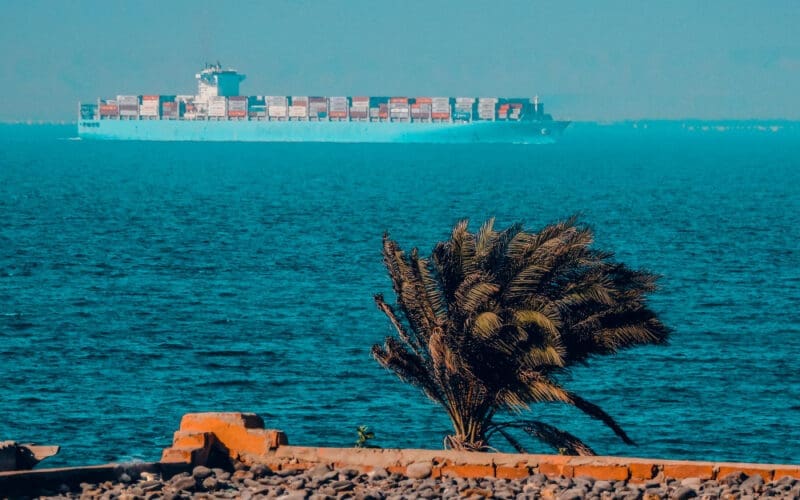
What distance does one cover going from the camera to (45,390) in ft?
88.8

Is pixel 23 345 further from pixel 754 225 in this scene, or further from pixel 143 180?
pixel 143 180

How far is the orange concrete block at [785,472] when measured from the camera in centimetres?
1227

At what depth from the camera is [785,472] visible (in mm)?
12289

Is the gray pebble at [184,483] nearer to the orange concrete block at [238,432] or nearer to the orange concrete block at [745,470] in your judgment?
the orange concrete block at [238,432]

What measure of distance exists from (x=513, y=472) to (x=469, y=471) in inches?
16.3

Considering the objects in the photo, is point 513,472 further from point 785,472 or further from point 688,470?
point 785,472

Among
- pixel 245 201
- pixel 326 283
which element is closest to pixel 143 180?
pixel 245 201

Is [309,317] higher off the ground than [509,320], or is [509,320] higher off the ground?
[509,320]

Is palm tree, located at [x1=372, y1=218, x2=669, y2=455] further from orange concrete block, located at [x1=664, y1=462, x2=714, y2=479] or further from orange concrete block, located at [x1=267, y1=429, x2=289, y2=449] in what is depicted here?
orange concrete block, located at [x1=664, y1=462, x2=714, y2=479]

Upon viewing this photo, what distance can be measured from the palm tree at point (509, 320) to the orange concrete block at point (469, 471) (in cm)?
330

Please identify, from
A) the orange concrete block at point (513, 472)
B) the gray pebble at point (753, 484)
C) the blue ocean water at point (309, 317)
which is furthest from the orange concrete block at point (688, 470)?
the blue ocean water at point (309, 317)

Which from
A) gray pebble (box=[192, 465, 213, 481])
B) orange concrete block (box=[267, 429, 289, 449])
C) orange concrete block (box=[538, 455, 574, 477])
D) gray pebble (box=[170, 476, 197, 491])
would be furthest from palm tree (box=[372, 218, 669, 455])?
gray pebble (box=[170, 476, 197, 491])

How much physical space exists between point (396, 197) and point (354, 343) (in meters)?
55.1

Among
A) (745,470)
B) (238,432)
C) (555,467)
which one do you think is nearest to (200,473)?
(238,432)
